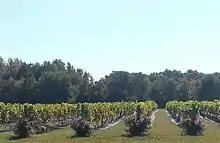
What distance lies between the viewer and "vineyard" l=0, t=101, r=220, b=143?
3856 cm

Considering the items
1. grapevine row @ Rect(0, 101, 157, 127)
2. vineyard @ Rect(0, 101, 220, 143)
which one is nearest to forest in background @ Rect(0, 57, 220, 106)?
vineyard @ Rect(0, 101, 220, 143)

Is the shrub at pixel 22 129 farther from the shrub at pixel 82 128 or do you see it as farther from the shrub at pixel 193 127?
the shrub at pixel 193 127

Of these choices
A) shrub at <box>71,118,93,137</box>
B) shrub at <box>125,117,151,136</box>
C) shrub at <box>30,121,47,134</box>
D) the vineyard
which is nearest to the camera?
the vineyard

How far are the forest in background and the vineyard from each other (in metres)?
46.0

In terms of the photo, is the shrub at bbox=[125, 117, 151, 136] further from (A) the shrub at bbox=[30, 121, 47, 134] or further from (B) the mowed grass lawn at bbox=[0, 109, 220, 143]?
(A) the shrub at bbox=[30, 121, 47, 134]

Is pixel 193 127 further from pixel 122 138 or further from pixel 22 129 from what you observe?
pixel 22 129

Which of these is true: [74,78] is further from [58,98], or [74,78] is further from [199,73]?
[199,73]

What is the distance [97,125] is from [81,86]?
84443mm

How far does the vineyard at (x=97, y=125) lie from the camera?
38562 mm

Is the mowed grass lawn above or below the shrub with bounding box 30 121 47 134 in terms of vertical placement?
below

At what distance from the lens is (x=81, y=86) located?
14212 cm

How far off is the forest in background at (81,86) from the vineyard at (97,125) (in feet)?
151

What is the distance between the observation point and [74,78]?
476ft

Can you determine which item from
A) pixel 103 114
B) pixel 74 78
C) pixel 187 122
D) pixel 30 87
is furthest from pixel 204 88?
pixel 187 122
